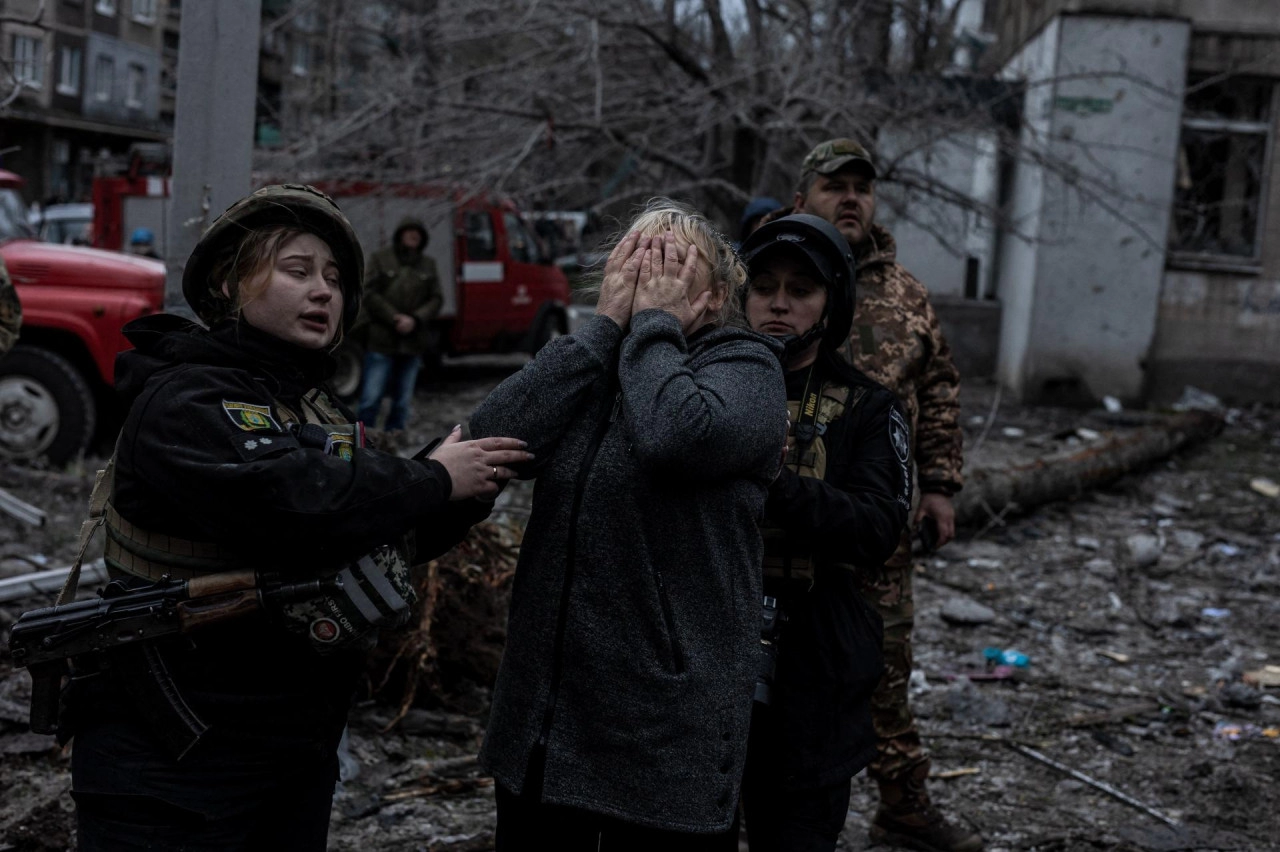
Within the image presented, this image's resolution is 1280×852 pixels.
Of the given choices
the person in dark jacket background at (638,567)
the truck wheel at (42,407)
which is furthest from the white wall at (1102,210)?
the person in dark jacket background at (638,567)

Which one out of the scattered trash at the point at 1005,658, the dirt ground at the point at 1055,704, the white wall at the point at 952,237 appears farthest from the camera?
the white wall at the point at 952,237

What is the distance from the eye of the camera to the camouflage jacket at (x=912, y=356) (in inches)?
147

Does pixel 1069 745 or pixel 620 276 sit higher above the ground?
pixel 620 276

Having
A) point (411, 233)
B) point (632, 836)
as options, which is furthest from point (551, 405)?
point (411, 233)

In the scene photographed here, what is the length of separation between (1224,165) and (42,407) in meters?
11.9

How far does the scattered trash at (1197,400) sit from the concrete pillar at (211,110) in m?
11.6

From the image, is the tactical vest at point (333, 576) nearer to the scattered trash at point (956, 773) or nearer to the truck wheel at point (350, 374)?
the scattered trash at point (956, 773)

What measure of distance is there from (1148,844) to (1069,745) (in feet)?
2.92

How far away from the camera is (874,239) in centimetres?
398

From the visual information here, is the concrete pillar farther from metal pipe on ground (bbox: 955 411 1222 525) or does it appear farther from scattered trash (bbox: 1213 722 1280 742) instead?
metal pipe on ground (bbox: 955 411 1222 525)

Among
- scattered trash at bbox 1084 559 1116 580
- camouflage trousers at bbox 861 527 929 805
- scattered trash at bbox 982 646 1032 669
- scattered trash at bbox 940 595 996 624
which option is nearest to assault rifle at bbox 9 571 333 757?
camouflage trousers at bbox 861 527 929 805

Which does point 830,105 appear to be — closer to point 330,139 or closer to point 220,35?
point 330,139

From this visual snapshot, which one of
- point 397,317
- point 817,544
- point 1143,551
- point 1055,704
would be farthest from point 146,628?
point 397,317

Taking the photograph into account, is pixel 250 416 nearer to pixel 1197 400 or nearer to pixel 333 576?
pixel 333 576
